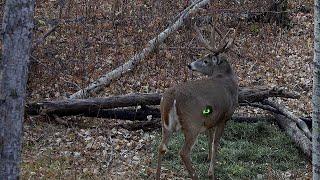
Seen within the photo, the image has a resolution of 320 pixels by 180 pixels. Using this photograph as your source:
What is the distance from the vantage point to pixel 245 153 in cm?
886

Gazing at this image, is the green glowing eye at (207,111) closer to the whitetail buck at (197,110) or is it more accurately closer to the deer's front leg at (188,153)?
the whitetail buck at (197,110)

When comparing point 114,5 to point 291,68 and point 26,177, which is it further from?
point 26,177

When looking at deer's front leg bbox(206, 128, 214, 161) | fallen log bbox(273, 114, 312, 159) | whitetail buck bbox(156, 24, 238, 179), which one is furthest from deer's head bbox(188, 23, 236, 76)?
fallen log bbox(273, 114, 312, 159)

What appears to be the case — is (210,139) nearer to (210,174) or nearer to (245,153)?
(245,153)

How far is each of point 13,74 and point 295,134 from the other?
5118 millimetres

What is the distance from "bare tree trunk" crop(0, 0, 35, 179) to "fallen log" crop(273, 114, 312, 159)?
15.0ft

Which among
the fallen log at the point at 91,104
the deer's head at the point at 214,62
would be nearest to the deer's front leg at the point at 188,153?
the fallen log at the point at 91,104

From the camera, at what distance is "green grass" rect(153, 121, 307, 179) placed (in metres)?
8.48

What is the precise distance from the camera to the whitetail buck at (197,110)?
26.3 feet

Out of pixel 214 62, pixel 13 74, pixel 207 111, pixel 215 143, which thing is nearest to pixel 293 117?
Result: pixel 214 62

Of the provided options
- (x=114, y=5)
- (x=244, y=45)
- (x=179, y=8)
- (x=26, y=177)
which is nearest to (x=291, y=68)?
(x=244, y=45)

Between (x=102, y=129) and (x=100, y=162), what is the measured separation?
3.80ft

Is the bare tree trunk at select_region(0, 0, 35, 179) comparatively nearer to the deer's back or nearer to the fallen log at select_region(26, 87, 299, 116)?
the deer's back

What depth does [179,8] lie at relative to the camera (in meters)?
14.0
